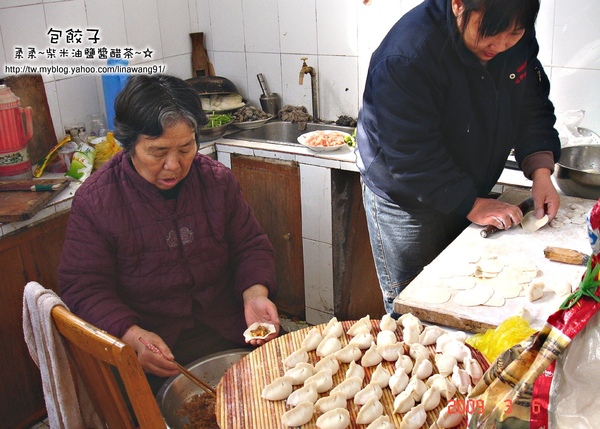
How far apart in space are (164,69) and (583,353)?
3.15 m

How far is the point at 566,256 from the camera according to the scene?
164cm

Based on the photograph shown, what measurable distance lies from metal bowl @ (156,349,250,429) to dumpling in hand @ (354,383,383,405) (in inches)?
26.5

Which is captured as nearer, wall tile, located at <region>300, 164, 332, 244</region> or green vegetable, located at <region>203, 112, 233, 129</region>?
wall tile, located at <region>300, 164, 332, 244</region>

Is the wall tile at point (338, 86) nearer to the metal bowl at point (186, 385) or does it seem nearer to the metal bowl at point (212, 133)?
the metal bowl at point (212, 133)

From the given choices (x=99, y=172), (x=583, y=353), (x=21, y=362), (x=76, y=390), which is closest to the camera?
(x=583, y=353)

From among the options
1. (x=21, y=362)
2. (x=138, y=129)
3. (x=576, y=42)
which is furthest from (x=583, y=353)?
(x=21, y=362)

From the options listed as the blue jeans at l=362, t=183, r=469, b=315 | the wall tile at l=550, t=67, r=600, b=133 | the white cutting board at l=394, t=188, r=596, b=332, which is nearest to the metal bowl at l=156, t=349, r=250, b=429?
the blue jeans at l=362, t=183, r=469, b=315

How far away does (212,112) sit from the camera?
3.45m

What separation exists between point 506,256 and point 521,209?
0.32m

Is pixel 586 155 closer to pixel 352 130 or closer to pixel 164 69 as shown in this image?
pixel 352 130

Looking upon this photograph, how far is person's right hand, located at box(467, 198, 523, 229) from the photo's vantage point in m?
1.85

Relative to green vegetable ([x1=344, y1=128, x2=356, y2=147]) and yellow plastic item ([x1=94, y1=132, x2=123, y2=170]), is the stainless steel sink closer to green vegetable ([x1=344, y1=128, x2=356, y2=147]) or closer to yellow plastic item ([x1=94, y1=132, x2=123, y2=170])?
green vegetable ([x1=344, y1=128, x2=356, y2=147])

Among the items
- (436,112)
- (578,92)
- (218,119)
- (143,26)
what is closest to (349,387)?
(436,112)

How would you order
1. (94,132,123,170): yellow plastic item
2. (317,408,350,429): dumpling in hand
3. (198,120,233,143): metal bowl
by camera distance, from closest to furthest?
(317,408,350,429): dumpling in hand < (94,132,123,170): yellow plastic item < (198,120,233,143): metal bowl
